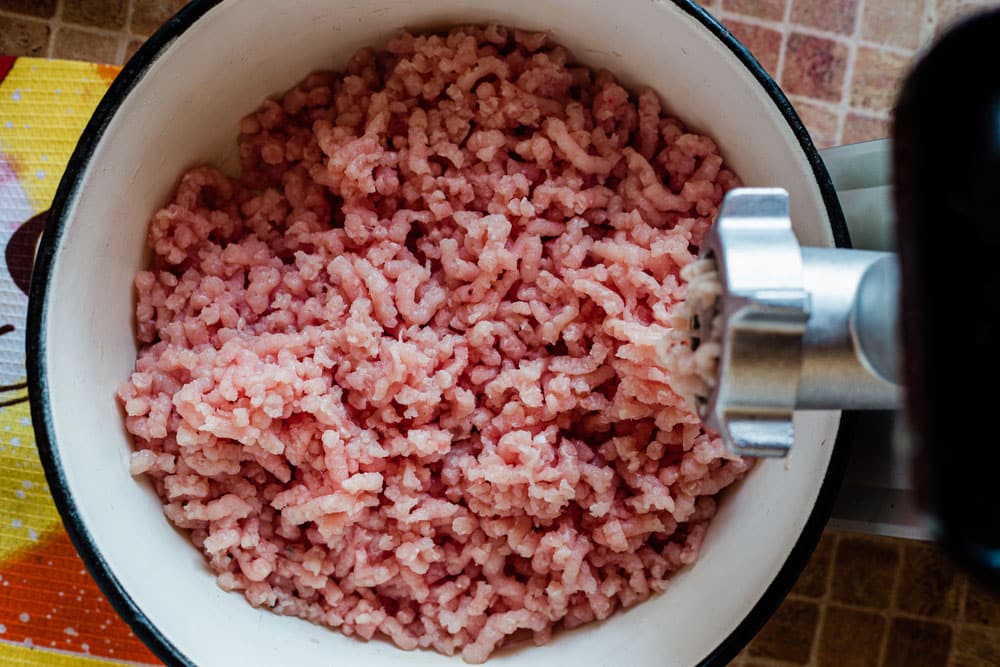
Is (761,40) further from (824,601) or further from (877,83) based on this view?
(824,601)

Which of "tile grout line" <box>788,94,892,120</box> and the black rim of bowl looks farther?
"tile grout line" <box>788,94,892,120</box>

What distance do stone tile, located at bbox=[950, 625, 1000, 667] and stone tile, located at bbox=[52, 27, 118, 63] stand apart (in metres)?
1.42

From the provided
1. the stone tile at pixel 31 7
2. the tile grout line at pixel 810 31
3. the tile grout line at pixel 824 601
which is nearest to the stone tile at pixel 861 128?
the tile grout line at pixel 810 31

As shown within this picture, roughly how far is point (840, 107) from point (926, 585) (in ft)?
2.21

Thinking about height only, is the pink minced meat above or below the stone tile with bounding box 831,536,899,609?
above

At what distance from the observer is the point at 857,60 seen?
1.34m

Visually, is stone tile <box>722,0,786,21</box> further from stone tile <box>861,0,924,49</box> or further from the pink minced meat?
the pink minced meat

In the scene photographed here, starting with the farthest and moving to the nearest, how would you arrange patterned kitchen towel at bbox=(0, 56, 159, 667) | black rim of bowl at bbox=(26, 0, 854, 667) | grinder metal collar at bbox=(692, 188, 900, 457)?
1. patterned kitchen towel at bbox=(0, 56, 159, 667)
2. black rim of bowl at bbox=(26, 0, 854, 667)
3. grinder metal collar at bbox=(692, 188, 900, 457)

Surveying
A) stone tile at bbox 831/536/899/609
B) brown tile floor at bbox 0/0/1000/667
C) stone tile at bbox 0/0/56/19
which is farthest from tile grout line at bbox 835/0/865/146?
stone tile at bbox 0/0/56/19

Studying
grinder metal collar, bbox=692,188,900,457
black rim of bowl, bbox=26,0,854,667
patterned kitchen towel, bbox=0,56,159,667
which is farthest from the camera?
patterned kitchen towel, bbox=0,56,159,667

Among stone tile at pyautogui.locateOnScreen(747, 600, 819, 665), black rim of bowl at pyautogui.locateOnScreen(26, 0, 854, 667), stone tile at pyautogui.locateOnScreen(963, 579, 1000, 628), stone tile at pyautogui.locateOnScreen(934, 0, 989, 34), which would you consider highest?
stone tile at pyautogui.locateOnScreen(934, 0, 989, 34)

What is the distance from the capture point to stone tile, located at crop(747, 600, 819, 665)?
51.3 inches

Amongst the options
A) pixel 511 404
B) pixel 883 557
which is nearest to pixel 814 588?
pixel 883 557

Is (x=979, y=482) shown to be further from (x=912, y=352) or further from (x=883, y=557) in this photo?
(x=883, y=557)
